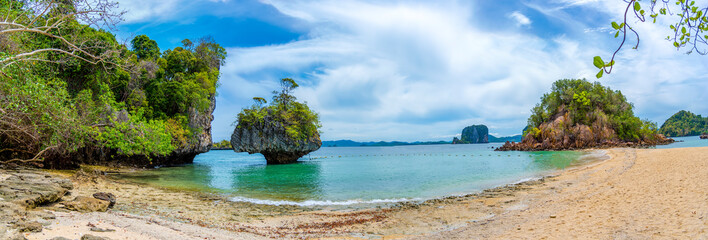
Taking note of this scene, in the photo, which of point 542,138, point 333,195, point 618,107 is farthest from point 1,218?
point 618,107

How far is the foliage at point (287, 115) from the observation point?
37344 mm

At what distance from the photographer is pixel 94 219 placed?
6.59m

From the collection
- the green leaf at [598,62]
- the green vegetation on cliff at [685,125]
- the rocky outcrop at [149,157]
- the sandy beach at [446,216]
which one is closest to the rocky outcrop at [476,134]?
the green vegetation on cliff at [685,125]

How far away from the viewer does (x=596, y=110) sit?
58938mm

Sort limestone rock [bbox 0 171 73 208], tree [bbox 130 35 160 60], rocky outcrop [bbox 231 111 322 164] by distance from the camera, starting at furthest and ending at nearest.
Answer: rocky outcrop [bbox 231 111 322 164]
tree [bbox 130 35 160 60]
limestone rock [bbox 0 171 73 208]

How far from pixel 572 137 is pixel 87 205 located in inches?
2668

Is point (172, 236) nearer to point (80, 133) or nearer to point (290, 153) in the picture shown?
point (80, 133)

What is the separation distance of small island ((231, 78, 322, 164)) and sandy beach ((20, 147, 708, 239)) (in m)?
23.1

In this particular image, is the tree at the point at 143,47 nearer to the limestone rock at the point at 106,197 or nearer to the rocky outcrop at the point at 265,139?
the rocky outcrop at the point at 265,139

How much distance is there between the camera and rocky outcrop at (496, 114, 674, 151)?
55.3 m

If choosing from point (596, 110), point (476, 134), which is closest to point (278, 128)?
point (596, 110)

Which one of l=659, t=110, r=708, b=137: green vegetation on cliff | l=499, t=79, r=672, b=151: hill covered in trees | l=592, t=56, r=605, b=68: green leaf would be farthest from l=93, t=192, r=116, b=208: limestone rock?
l=659, t=110, r=708, b=137: green vegetation on cliff

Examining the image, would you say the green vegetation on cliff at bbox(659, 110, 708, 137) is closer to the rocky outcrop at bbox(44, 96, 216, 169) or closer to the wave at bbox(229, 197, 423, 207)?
the wave at bbox(229, 197, 423, 207)

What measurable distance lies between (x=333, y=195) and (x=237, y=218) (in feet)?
19.1
